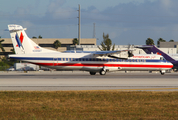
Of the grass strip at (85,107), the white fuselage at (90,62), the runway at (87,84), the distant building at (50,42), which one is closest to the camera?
Result: the grass strip at (85,107)

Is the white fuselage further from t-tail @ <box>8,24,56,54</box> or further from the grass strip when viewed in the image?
the grass strip

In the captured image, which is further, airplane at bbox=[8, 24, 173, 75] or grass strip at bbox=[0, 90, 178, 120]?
airplane at bbox=[8, 24, 173, 75]

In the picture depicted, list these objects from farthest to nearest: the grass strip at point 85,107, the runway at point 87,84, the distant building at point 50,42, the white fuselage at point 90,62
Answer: the distant building at point 50,42 < the white fuselage at point 90,62 < the runway at point 87,84 < the grass strip at point 85,107

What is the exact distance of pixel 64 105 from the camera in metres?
12.3

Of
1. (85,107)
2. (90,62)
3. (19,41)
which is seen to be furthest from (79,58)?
(85,107)

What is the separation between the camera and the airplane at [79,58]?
3588 centimetres

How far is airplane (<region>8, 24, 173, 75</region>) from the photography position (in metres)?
35.9

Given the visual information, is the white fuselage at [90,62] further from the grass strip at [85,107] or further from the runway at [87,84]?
the grass strip at [85,107]

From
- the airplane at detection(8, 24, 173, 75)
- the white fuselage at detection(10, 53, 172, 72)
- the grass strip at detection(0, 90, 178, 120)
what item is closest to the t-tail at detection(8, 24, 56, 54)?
the airplane at detection(8, 24, 173, 75)

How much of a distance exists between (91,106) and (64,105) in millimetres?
1415

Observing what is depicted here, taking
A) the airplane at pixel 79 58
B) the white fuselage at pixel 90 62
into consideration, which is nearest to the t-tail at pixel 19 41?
the airplane at pixel 79 58

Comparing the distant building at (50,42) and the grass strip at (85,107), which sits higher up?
the distant building at (50,42)

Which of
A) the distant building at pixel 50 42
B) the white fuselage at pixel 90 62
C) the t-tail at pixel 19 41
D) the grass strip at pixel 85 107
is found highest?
the distant building at pixel 50 42

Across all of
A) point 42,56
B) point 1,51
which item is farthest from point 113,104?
point 1,51
